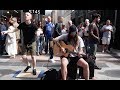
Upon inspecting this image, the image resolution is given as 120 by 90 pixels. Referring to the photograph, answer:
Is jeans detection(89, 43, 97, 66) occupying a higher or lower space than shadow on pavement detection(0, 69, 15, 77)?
higher

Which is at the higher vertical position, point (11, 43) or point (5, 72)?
point (11, 43)

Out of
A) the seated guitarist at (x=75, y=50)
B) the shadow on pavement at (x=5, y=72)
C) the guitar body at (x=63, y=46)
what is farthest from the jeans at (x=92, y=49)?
the shadow on pavement at (x=5, y=72)

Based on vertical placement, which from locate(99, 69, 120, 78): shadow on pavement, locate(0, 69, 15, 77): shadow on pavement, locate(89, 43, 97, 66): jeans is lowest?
locate(99, 69, 120, 78): shadow on pavement

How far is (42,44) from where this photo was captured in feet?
37.6

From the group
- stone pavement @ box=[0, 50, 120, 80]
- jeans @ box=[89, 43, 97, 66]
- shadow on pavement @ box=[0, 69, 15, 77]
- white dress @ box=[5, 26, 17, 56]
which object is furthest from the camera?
white dress @ box=[5, 26, 17, 56]

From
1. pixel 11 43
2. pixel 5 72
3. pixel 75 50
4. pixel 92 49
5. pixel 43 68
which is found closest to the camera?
pixel 75 50

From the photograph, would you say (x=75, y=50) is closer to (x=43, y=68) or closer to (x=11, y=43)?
(x=43, y=68)

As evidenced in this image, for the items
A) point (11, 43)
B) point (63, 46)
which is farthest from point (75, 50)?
point (11, 43)

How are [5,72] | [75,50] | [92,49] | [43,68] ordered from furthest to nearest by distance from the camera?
[43,68]
[92,49]
[5,72]
[75,50]

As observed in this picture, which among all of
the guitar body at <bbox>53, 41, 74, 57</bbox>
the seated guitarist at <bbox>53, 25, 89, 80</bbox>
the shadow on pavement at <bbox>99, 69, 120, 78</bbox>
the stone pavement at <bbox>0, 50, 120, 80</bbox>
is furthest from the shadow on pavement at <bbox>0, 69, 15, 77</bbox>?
the shadow on pavement at <bbox>99, 69, 120, 78</bbox>

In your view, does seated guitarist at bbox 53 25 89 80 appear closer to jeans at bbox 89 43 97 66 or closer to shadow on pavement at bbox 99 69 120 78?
shadow on pavement at bbox 99 69 120 78
